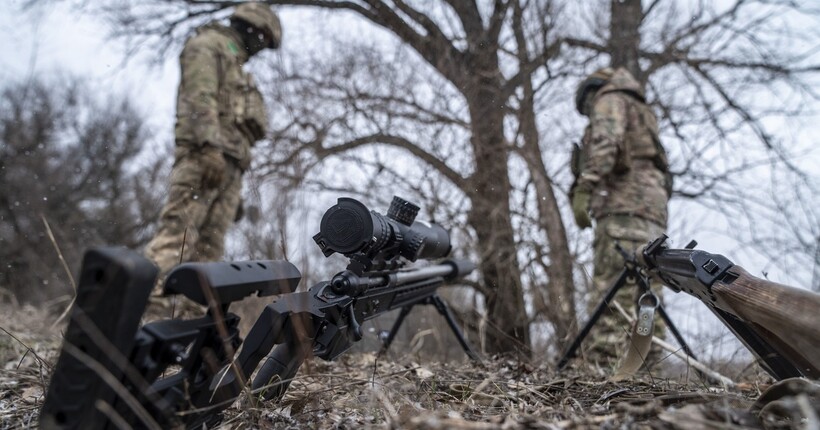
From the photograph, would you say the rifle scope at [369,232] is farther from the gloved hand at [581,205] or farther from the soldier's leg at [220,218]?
the soldier's leg at [220,218]

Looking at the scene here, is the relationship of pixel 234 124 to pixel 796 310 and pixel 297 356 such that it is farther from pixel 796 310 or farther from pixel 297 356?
pixel 796 310

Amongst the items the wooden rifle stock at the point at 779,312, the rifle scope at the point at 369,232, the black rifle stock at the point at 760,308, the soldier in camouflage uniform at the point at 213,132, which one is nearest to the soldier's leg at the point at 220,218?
the soldier in camouflage uniform at the point at 213,132

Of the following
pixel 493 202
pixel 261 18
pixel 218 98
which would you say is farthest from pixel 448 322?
pixel 261 18

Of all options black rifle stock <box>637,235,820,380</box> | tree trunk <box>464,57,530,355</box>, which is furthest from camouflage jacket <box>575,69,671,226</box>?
black rifle stock <box>637,235,820,380</box>

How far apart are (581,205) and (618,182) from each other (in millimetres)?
404

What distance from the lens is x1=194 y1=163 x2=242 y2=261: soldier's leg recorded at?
16.1ft

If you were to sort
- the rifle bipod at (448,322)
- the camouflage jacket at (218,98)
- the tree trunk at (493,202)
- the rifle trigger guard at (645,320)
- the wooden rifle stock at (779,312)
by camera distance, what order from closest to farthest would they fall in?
the wooden rifle stock at (779,312), the rifle trigger guard at (645,320), the rifle bipod at (448,322), the camouflage jacket at (218,98), the tree trunk at (493,202)

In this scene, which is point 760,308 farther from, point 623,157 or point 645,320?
point 623,157

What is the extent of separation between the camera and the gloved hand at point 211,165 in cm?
457

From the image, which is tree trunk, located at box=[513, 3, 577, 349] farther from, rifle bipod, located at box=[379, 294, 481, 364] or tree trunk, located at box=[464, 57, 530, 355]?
rifle bipod, located at box=[379, 294, 481, 364]

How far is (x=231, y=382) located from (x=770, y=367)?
5.20 ft

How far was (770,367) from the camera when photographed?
164 cm

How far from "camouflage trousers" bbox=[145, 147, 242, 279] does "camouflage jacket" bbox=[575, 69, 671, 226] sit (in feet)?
10.6

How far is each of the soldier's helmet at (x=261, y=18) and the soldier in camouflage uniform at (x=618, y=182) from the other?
10.1 ft
